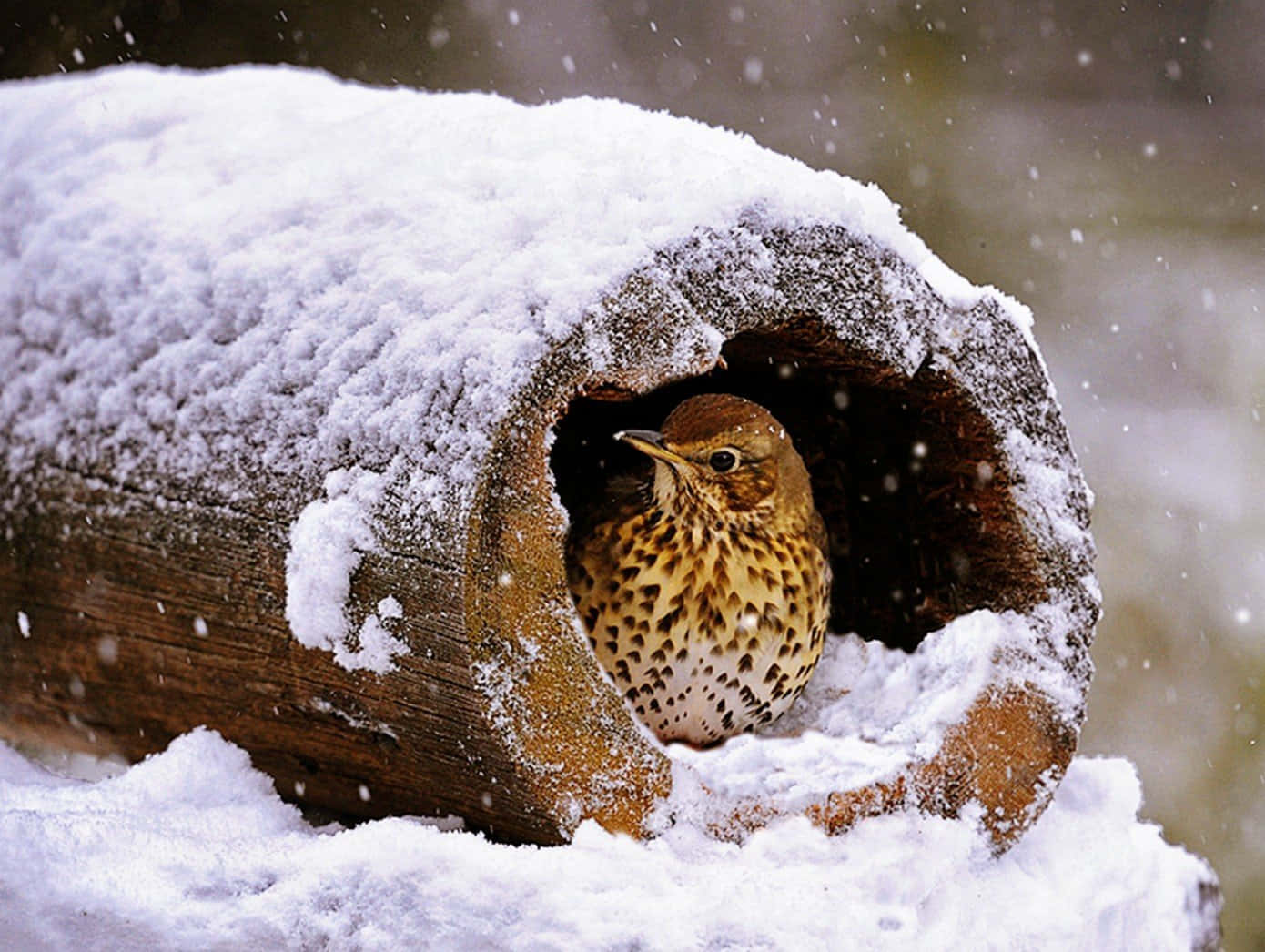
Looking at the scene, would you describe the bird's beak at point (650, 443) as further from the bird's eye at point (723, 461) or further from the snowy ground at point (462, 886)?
the snowy ground at point (462, 886)

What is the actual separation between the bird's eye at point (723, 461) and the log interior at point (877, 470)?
144 millimetres

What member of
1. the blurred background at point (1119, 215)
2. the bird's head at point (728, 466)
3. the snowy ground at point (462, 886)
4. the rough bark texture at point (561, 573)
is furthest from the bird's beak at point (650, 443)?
the blurred background at point (1119, 215)

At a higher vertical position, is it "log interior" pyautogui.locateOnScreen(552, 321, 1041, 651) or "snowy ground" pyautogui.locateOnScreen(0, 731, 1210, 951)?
"log interior" pyautogui.locateOnScreen(552, 321, 1041, 651)

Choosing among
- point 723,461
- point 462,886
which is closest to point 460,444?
point 462,886

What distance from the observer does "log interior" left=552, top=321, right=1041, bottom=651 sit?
193 cm

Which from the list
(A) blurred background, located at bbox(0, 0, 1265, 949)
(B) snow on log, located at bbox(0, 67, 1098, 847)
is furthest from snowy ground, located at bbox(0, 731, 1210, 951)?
(A) blurred background, located at bbox(0, 0, 1265, 949)

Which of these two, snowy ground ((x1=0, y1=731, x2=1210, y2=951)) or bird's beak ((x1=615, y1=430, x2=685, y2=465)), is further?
bird's beak ((x1=615, y1=430, x2=685, y2=465))

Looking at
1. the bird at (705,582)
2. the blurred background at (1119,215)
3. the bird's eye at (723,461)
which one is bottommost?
the bird at (705,582)

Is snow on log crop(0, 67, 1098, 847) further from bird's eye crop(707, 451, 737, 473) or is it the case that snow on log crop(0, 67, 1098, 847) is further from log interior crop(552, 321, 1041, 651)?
bird's eye crop(707, 451, 737, 473)

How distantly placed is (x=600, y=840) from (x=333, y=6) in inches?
176

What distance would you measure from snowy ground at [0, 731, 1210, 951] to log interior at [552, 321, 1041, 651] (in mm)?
411

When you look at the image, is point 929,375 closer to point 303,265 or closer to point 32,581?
point 303,265

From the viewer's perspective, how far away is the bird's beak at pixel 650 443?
1969 mm

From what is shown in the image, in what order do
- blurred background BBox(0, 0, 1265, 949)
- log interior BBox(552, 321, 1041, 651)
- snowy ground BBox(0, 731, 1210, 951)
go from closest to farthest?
snowy ground BBox(0, 731, 1210, 951) < log interior BBox(552, 321, 1041, 651) < blurred background BBox(0, 0, 1265, 949)
